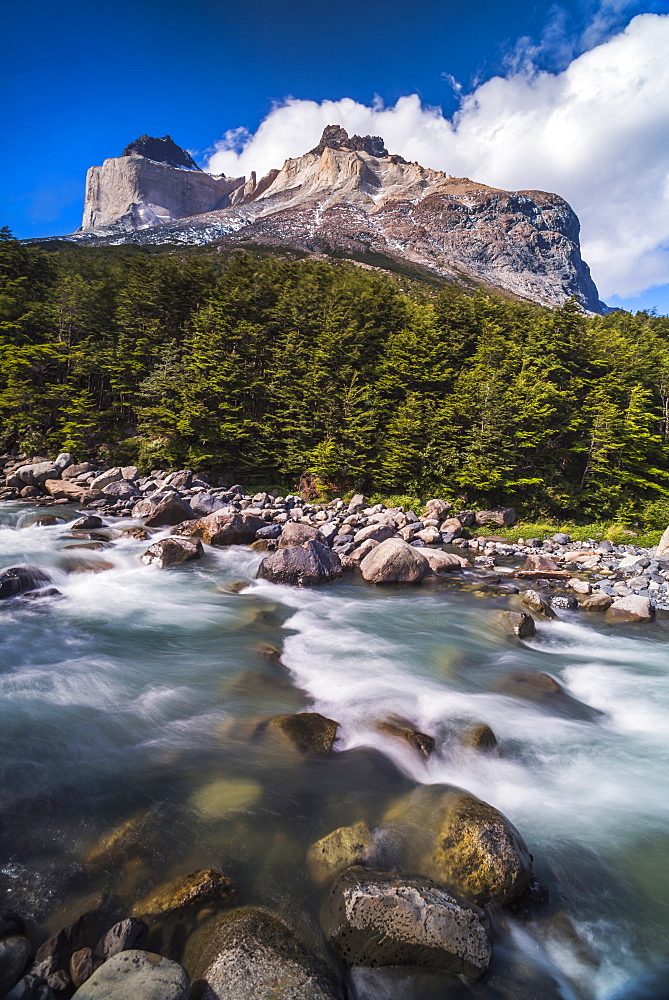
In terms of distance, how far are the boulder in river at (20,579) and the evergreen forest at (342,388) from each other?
13578 mm

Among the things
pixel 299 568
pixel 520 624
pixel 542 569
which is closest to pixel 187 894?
pixel 520 624

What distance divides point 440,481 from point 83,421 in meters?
22.1

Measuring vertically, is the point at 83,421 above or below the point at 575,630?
above

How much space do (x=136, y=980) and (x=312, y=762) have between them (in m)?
2.78

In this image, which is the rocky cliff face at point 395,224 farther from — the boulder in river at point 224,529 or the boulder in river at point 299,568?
the boulder in river at point 299,568

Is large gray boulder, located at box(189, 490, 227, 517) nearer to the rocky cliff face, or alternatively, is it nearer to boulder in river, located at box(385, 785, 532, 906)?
boulder in river, located at box(385, 785, 532, 906)

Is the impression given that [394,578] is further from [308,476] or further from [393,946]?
[308,476]

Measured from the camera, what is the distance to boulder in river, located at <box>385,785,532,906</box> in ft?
11.7

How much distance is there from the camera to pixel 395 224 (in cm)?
14338

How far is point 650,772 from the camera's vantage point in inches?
218

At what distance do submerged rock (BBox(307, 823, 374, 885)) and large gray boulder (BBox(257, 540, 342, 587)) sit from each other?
823 cm

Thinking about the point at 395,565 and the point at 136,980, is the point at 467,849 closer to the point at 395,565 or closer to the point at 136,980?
the point at 136,980

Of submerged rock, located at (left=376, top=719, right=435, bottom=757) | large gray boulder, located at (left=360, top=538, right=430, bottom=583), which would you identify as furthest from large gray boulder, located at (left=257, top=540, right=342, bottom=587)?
submerged rock, located at (left=376, top=719, right=435, bottom=757)

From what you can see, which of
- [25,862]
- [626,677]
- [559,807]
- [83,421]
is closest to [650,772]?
[559,807]
